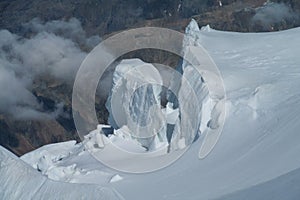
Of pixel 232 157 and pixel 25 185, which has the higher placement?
pixel 25 185

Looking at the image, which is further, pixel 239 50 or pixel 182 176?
pixel 239 50

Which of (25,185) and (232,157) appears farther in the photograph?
(232,157)

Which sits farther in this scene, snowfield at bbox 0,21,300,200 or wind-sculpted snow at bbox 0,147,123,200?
snowfield at bbox 0,21,300,200

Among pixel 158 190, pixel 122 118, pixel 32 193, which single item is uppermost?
pixel 32 193

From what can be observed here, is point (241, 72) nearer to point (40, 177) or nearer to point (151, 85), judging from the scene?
point (151, 85)

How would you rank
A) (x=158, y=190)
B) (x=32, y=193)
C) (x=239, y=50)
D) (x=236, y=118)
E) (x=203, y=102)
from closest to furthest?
(x=32, y=193) → (x=158, y=190) → (x=236, y=118) → (x=203, y=102) → (x=239, y=50)

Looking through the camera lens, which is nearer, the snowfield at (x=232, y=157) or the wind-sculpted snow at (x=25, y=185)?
the wind-sculpted snow at (x=25, y=185)

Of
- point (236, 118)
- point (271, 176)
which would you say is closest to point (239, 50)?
point (236, 118)

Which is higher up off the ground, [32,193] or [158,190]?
Answer: [32,193]
